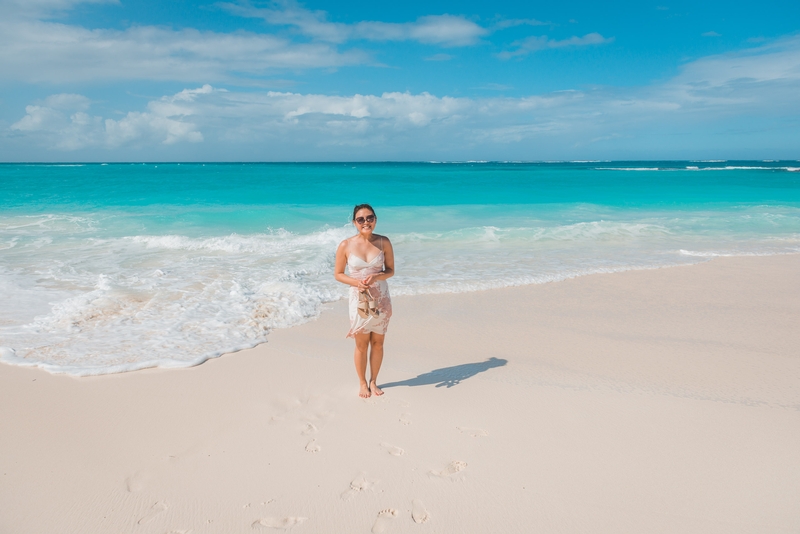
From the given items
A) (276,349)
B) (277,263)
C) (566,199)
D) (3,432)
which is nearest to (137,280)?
(277,263)

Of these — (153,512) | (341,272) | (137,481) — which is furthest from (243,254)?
(153,512)

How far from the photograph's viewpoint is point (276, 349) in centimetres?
561

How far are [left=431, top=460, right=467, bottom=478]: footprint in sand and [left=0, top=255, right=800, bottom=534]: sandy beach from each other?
1 centimetres

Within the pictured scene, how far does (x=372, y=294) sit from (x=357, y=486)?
1.51 metres

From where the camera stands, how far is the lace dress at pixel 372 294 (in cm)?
396

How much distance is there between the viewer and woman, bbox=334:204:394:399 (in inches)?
154

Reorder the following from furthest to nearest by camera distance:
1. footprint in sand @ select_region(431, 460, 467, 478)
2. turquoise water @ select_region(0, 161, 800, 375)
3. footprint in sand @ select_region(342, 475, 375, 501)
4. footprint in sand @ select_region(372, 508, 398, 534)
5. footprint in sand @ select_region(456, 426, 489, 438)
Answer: turquoise water @ select_region(0, 161, 800, 375), footprint in sand @ select_region(456, 426, 489, 438), footprint in sand @ select_region(431, 460, 467, 478), footprint in sand @ select_region(342, 475, 375, 501), footprint in sand @ select_region(372, 508, 398, 534)

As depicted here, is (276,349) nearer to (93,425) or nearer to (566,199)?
(93,425)

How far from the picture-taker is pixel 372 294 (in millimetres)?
→ 4094

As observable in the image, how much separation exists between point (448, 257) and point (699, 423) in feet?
25.4

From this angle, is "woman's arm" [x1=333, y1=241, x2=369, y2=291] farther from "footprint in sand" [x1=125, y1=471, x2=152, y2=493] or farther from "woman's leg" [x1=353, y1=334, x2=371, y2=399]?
→ "footprint in sand" [x1=125, y1=471, x2=152, y2=493]

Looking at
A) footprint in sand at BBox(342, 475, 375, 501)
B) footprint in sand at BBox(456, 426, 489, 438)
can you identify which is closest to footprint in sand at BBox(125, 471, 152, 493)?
footprint in sand at BBox(342, 475, 375, 501)

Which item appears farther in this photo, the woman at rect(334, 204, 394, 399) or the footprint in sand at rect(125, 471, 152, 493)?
the woman at rect(334, 204, 394, 399)

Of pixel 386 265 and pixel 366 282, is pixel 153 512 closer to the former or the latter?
pixel 366 282
